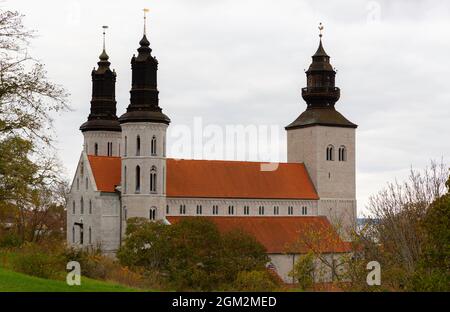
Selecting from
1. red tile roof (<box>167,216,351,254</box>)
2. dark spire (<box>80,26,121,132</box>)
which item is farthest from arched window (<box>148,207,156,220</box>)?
dark spire (<box>80,26,121,132</box>)

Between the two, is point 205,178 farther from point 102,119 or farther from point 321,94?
point 321,94

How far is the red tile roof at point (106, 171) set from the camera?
64.2 m

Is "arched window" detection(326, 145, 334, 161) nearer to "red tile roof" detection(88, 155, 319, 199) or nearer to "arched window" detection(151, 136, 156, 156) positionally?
"red tile roof" detection(88, 155, 319, 199)

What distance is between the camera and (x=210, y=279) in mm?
47688

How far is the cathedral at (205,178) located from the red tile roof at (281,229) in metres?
0.10

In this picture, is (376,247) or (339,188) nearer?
(376,247)

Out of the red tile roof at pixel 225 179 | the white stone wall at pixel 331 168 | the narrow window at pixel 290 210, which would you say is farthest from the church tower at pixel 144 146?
the white stone wall at pixel 331 168

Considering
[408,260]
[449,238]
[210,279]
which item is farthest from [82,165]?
[449,238]

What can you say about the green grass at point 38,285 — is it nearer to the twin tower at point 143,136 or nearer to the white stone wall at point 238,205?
the twin tower at point 143,136

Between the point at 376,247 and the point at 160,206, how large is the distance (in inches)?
1005

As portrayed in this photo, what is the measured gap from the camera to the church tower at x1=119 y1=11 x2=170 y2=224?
62094 millimetres

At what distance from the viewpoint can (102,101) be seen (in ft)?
238

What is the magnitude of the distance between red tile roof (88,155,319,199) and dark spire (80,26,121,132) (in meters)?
7.19
